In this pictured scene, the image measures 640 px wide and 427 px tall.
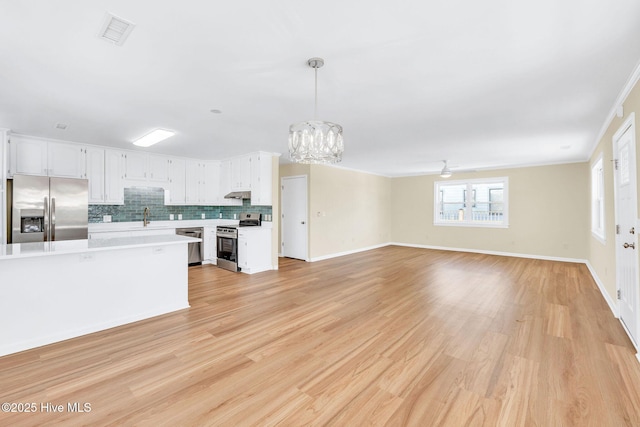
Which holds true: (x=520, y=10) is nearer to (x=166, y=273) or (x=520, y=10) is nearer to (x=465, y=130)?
(x=465, y=130)

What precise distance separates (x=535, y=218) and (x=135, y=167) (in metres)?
9.25

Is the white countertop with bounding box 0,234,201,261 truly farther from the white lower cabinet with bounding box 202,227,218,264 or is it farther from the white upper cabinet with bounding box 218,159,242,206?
the white upper cabinet with bounding box 218,159,242,206

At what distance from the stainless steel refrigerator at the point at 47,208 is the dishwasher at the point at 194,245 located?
1.69 m

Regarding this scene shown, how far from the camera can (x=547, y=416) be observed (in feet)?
5.87

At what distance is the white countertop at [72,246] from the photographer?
8.48 feet

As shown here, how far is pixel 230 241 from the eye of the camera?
19.3 feet

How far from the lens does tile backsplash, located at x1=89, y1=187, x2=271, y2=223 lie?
5465 millimetres

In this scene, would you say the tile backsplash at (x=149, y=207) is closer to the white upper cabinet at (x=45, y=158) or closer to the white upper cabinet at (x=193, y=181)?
the white upper cabinet at (x=193, y=181)

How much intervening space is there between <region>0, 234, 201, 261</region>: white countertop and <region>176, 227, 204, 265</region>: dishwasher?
2.45 metres

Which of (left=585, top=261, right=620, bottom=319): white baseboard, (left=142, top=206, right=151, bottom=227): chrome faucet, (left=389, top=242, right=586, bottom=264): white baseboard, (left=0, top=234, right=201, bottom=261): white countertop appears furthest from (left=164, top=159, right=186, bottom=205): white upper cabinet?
(left=585, top=261, right=620, bottom=319): white baseboard

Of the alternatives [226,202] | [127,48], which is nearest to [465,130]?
[127,48]

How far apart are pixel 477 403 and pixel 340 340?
123 cm

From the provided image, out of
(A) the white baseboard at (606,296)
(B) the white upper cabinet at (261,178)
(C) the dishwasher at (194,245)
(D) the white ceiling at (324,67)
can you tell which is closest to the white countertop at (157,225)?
(C) the dishwasher at (194,245)

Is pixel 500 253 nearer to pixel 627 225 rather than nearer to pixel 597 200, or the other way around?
pixel 597 200
